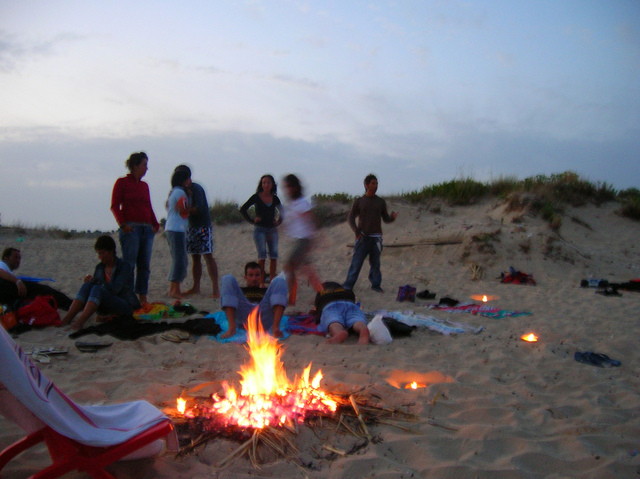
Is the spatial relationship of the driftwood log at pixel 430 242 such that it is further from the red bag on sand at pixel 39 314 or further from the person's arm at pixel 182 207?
the red bag on sand at pixel 39 314

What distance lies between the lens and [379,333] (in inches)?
185

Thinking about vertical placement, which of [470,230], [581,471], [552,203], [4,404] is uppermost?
[552,203]

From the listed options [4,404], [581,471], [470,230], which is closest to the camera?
[4,404]

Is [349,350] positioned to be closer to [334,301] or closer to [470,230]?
[334,301]

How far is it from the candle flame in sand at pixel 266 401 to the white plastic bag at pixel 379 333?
1.64m

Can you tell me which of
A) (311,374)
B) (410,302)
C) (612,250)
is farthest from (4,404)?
(612,250)

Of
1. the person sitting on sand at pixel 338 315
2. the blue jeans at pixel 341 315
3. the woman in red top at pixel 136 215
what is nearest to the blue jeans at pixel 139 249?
the woman in red top at pixel 136 215

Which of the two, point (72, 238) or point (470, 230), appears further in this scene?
point (72, 238)

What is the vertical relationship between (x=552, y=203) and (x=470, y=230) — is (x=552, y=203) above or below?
above

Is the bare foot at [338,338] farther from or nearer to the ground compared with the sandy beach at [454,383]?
farther from the ground

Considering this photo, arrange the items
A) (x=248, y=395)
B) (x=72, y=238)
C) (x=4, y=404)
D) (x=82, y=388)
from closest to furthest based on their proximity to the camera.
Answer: (x=4, y=404) < (x=248, y=395) < (x=82, y=388) < (x=72, y=238)

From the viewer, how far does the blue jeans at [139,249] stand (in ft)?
19.4

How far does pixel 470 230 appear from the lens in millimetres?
11133

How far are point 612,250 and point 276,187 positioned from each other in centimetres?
1003
